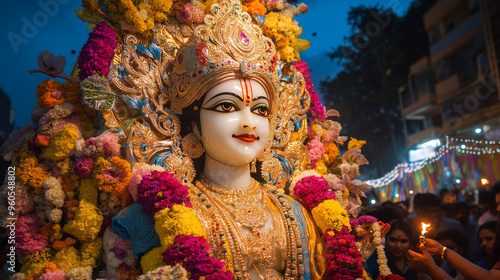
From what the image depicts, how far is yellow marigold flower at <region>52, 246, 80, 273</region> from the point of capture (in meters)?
2.72

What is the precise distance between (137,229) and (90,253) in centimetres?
37

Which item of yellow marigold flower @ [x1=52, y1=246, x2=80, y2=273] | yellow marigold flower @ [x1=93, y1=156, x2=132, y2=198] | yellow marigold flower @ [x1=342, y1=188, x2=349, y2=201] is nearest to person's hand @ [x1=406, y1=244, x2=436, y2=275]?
yellow marigold flower @ [x1=342, y1=188, x2=349, y2=201]

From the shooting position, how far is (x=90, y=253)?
2.76 metres

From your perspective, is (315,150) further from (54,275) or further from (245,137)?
(54,275)

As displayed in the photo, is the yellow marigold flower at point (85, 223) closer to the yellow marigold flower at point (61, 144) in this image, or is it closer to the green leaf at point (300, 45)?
the yellow marigold flower at point (61, 144)

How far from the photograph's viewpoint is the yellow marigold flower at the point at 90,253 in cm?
274

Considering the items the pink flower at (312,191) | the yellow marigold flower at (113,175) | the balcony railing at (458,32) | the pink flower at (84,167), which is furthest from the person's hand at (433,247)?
the balcony railing at (458,32)

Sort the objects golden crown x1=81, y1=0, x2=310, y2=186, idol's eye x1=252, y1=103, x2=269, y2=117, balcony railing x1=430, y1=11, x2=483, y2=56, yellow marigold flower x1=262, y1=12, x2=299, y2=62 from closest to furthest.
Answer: golden crown x1=81, y1=0, x2=310, y2=186
idol's eye x1=252, y1=103, x2=269, y2=117
yellow marigold flower x1=262, y1=12, x2=299, y2=62
balcony railing x1=430, y1=11, x2=483, y2=56

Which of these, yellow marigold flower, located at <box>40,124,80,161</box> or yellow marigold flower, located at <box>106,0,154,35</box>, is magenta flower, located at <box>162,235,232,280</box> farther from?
yellow marigold flower, located at <box>106,0,154,35</box>

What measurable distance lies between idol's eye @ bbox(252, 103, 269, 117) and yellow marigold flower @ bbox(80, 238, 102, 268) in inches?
56.2

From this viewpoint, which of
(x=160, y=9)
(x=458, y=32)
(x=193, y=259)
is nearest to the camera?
(x=193, y=259)

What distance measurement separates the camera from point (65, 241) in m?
2.78

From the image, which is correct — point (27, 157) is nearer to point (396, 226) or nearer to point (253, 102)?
point (253, 102)

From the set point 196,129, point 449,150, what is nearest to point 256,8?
point 196,129
